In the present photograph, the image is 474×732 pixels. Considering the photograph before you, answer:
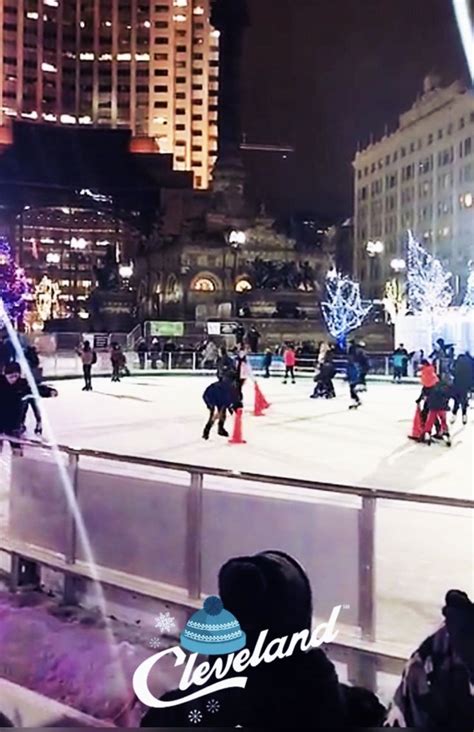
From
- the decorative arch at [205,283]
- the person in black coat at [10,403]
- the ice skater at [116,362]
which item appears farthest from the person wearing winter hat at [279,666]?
the decorative arch at [205,283]

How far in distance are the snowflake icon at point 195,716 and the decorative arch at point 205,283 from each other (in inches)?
1172

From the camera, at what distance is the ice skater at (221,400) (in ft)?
19.5

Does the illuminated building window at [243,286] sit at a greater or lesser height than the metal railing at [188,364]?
greater

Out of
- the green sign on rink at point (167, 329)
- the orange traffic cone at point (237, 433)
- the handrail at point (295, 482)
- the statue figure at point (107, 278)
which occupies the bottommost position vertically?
the orange traffic cone at point (237, 433)

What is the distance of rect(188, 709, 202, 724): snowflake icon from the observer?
1.36 meters

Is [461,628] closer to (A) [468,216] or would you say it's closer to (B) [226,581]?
(B) [226,581]

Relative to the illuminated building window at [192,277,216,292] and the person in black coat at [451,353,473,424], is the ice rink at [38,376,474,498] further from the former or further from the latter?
the illuminated building window at [192,277,216,292]

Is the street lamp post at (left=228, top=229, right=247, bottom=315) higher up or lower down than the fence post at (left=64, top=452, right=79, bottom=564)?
higher up

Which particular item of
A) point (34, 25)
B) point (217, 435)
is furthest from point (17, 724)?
point (34, 25)

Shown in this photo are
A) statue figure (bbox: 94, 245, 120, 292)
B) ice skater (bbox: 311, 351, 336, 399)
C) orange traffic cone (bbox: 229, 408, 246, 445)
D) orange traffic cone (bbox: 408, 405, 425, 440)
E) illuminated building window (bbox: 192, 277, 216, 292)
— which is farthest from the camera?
statue figure (bbox: 94, 245, 120, 292)

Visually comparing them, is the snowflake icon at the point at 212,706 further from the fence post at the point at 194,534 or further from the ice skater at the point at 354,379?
the ice skater at the point at 354,379

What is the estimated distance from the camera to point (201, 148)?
97.2 feet

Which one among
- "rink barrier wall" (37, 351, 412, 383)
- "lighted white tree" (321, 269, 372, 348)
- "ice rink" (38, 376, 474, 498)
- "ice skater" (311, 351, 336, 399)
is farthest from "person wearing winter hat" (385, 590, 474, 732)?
"lighted white tree" (321, 269, 372, 348)

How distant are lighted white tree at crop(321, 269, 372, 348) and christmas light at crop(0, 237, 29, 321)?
10211 mm
